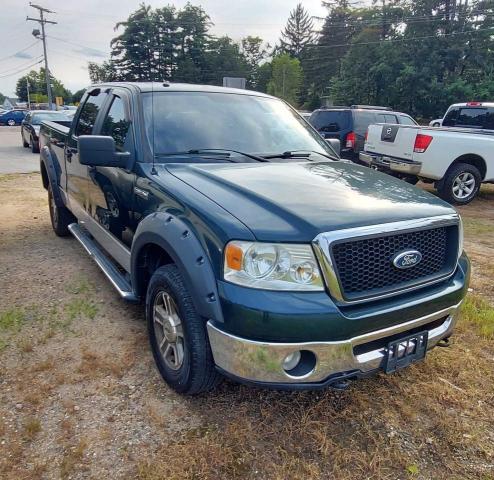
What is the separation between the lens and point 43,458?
2.16 m

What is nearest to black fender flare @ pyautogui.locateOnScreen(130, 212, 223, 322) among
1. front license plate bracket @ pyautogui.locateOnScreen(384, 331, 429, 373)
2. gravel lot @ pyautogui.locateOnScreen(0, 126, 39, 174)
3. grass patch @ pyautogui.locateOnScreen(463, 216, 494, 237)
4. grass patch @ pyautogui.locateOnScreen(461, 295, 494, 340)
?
front license plate bracket @ pyautogui.locateOnScreen(384, 331, 429, 373)

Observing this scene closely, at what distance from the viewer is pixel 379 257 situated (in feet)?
7.18

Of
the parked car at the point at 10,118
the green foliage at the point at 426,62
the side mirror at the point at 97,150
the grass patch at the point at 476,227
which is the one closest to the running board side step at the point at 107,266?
the side mirror at the point at 97,150

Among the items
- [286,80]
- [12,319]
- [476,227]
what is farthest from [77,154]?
[286,80]

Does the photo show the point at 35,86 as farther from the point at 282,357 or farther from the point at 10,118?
the point at 282,357

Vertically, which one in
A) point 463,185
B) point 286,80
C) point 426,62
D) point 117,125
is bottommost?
point 463,185

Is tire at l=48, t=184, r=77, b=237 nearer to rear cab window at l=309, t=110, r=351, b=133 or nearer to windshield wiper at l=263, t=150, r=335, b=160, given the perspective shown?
windshield wiper at l=263, t=150, r=335, b=160

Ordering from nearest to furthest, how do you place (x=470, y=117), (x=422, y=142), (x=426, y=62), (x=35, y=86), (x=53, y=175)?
(x=53, y=175) → (x=422, y=142) → (x=470, y=117) → (x=426, y=62) → (x=35, y=86)

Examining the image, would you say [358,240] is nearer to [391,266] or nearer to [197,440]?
[391,266]

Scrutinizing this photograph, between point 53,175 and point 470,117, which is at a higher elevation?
point 470,117

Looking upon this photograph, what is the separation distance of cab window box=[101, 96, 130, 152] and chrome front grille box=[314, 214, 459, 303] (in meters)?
1.84

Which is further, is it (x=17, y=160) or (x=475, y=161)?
(x=17, y=160)

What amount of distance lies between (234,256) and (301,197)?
576mm

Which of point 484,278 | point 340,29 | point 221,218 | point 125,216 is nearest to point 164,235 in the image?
point 221,218
